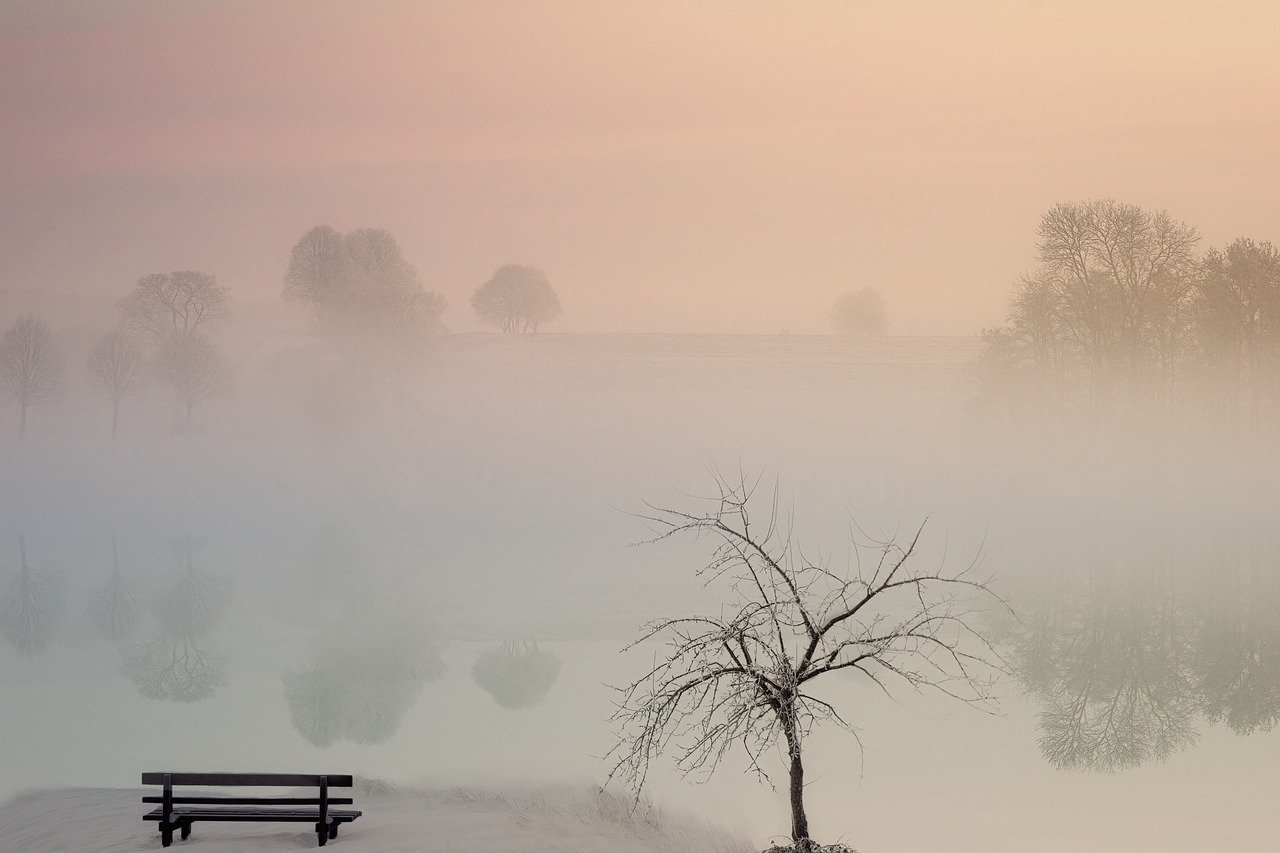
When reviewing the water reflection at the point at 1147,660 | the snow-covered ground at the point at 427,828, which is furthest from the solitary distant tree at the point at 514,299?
the snow-covered ground at the point at 427,828

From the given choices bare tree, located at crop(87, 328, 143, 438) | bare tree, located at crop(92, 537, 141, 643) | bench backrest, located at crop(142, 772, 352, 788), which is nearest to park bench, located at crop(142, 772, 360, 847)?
bench backrest, located at crop(142, 772, 352, 788)

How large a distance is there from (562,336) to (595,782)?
75.6m

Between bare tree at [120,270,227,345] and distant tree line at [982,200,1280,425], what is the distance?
145ft

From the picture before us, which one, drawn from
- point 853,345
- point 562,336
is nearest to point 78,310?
point 562,336

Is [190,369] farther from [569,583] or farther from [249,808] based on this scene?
[249,808]

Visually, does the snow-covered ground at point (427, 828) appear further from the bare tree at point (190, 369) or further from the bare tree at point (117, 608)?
the bare tree at point (190, 369)

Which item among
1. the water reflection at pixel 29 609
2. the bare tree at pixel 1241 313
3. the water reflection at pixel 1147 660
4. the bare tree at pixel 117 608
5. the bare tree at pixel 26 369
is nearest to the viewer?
the water reflection at pixel 1147 660

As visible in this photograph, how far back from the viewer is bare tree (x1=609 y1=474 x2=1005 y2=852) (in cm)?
1070

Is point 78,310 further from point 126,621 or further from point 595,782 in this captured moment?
point 595,782

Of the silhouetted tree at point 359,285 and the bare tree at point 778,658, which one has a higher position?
the silhouetted tree at point 359,285

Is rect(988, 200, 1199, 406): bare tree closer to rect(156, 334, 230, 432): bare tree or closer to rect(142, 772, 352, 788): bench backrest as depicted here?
rect(156, 334, 230, 432): bare tree

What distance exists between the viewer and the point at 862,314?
303 feet

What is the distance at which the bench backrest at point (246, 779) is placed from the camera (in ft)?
34.2

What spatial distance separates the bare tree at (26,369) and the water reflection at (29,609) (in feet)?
112
